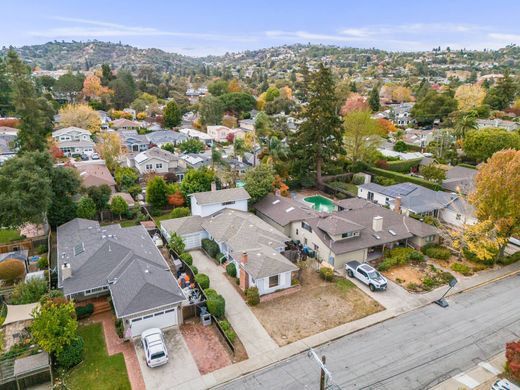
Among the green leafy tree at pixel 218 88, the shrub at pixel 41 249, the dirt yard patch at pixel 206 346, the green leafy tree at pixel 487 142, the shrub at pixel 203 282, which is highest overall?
the green leafy tree at pixel 218 88

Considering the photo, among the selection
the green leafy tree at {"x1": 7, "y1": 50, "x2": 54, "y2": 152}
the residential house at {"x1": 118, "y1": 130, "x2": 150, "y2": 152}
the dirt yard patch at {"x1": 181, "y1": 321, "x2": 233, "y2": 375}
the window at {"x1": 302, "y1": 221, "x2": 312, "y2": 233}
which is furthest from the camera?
the residential house at {"x1": 118, "y1": 130, "x2": 150, "y2": 152}

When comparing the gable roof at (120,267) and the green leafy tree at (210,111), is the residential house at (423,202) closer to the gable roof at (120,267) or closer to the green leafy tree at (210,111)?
the gable roof at (120,267)

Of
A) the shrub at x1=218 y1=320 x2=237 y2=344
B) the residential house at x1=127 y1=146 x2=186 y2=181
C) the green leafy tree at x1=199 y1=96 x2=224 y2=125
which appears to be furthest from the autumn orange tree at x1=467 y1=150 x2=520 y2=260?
the green leafy tree at x1=199 y1=96 x2=224 y2=125

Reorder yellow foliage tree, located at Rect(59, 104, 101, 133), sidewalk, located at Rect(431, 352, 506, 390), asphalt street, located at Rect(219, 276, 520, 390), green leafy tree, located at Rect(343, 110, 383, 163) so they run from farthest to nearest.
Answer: yellow foliage tree, located at Rect(59, 104, 101, 133), green leafy tree, located at Rect(343, 110, 383, 163), asphalt street, located at Rect(219, 276, 520, 390), sidewalk, located at Rect(431, 352, 506, 390)

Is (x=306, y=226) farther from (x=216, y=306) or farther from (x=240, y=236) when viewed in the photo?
(x=216, y=306)

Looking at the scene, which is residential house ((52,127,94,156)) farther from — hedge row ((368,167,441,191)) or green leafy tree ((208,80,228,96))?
green leafy tree ((208,80,228,96))

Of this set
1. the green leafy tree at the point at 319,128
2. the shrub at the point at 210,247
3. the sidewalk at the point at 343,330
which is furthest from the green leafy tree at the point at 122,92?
the sidewalk at the point at 343,330
